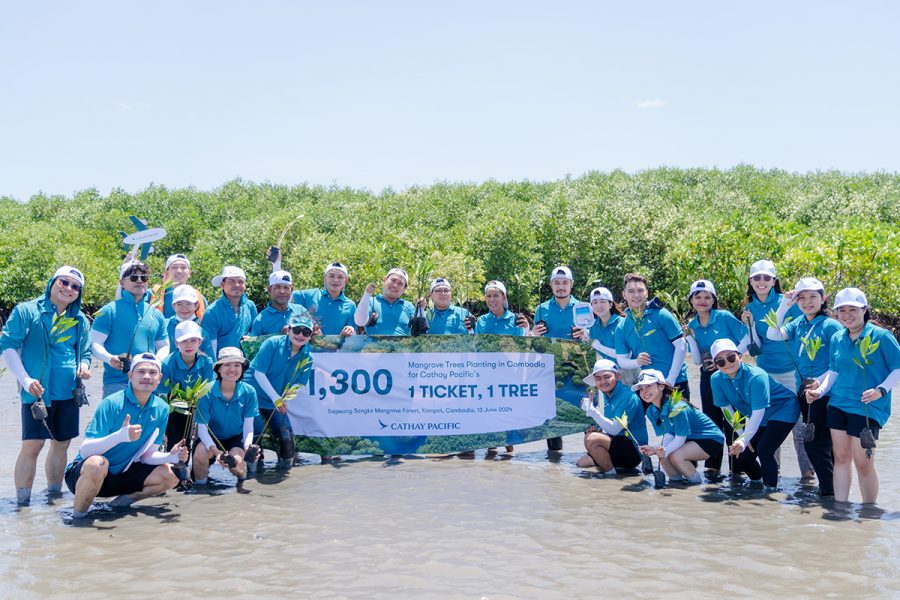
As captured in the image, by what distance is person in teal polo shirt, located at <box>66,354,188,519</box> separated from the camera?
6348 mm

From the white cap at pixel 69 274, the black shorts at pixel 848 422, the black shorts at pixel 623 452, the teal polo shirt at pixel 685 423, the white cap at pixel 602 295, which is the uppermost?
the white cap at pixel 69 274

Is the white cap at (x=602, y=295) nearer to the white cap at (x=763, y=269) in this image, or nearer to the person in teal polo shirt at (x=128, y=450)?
the white cap at (x=763, y=269)

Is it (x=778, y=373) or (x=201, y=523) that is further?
(x=778, y=373)

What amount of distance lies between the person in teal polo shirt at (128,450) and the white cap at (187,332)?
713 mm

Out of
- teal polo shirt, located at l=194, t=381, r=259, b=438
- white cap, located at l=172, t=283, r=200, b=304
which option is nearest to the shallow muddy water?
teal polo shirt, located at l=194, t=381, r=259, b=438

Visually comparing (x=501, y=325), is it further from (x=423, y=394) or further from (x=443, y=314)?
(x=423, y=394)

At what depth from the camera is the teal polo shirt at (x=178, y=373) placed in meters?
7.42

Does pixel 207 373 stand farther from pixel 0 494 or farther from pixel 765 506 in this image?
pixel 765 506

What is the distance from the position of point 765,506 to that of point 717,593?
2420 mm

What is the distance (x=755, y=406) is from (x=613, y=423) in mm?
1440

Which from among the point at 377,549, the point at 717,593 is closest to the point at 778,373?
the point at 717,593

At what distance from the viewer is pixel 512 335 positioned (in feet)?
30.3

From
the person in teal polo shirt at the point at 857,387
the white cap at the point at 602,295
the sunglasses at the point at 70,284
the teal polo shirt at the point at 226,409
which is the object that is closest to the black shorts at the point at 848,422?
the person in teal polo shirt at the point at 857,387

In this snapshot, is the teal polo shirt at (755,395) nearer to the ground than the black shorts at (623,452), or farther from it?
farther from it
